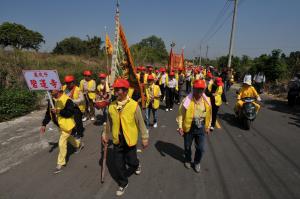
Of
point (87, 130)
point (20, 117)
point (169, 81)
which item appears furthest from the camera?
point (169, 81)

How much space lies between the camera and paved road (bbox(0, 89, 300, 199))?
12.1ft

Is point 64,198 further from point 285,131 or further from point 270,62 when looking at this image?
point 270,62

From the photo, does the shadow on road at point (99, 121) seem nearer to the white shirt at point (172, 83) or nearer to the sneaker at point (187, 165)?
the white shirt at point (172, 83)

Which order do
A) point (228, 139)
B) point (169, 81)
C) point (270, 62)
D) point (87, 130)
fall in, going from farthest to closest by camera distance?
point (270, 62) → point (169, 81) → point (87, 130) → point (228, 139)

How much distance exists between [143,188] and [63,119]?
213 cm

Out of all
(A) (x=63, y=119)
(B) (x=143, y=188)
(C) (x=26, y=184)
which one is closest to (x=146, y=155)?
(B) (x=143, y=188)

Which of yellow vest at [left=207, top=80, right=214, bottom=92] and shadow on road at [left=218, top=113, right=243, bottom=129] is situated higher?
yellow vest at [left=207, top=80, right=214, bottom=92]

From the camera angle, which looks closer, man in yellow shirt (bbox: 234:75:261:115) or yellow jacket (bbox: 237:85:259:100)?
man in yellow shirt (bbox: 234:75:261:115)

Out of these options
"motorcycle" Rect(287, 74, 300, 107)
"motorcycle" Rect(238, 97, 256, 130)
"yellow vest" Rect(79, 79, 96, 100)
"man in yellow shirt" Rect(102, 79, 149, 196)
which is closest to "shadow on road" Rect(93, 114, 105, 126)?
"yellow vest" Rect(79, 79, 96, 100)

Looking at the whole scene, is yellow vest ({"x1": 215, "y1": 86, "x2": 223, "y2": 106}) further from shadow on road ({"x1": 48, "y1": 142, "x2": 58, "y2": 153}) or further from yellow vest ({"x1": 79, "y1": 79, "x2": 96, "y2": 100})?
shadow on road ({"x1": 48, "y1": 142, "x2": 58, "y2": 153})

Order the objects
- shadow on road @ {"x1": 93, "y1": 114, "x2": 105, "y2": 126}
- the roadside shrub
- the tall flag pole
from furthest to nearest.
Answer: shadow on road @ {"x1": 93, "y1": 114, "x2": 105, "y2": 126} → the roadside shrub → the tall flag pole

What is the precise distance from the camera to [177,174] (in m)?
4.27

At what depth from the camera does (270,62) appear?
1991 cm

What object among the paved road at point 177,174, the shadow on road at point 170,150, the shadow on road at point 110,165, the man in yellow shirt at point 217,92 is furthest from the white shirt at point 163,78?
the shadow on road at point 110,165
